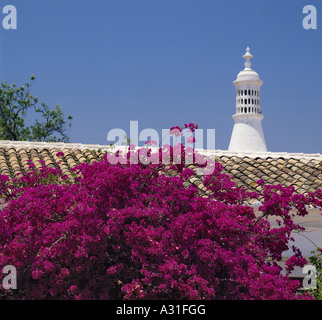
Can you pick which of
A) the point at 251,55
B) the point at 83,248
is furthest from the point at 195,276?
the point at 251,55

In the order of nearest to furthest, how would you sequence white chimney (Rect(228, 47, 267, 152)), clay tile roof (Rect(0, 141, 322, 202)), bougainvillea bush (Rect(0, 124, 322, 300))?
bougainvillea bush (Rect(0, 124, 322, 300))
clay tile roof (Rect(0, 141, 322, 202))
white chimney (Rect(228, 47, 267, 152))

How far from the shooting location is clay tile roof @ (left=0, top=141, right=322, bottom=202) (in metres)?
11.7

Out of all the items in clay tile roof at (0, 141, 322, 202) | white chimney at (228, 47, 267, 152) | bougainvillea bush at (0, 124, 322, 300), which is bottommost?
bougainvillea bush at (0, 124, 322, 300)

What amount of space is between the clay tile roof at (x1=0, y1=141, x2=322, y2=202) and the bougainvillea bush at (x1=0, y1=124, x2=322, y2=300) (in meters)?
4.83

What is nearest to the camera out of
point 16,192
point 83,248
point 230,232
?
point 83,248

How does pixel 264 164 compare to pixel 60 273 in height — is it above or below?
above

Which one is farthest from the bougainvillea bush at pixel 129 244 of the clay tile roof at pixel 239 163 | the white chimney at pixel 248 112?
the white chimney at pixel 248 112

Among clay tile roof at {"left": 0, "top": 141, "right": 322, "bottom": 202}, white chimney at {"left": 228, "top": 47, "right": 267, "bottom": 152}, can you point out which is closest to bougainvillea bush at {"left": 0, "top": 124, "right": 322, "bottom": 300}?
clay tile roof at {"left": 0, "top": 141, "right": 322, "bottom": 202}

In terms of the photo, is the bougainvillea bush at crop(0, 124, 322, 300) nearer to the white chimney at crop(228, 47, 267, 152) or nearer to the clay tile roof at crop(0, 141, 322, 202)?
the clay tile roof at crop(0, 141, 322, 202)

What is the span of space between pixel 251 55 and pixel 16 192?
31.1 metres

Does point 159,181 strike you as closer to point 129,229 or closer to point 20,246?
point 129,229

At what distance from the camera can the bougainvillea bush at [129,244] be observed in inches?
216

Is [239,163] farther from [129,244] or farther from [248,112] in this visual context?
[248,112]

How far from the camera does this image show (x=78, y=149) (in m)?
13.6
